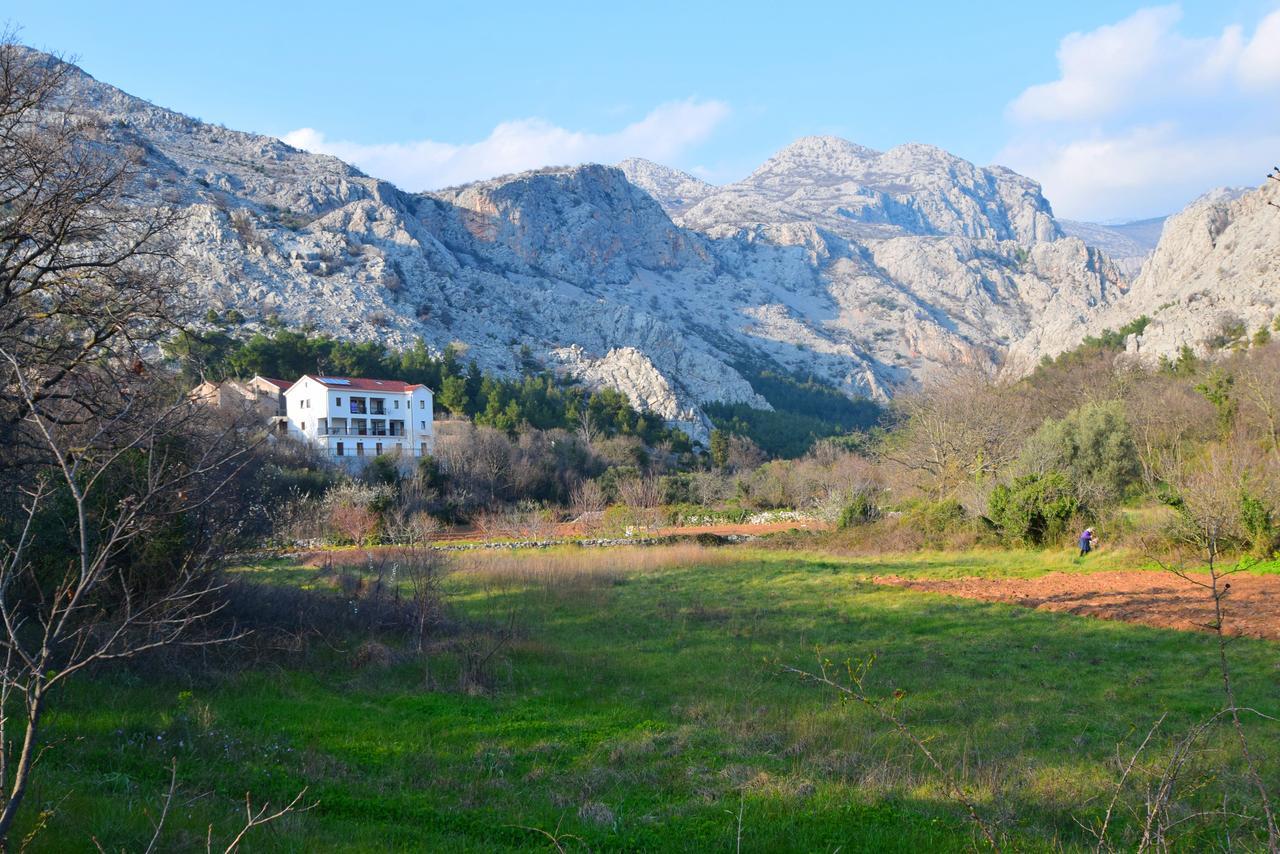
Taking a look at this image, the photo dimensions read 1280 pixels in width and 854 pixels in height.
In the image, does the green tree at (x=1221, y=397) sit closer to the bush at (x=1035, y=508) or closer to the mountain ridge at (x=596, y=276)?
the bush at (x=1035, y=508)

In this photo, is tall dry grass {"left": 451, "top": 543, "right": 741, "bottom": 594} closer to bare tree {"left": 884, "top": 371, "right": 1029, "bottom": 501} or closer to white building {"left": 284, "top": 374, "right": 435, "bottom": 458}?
bare tree {"left": 884, "top": 371, "right": 1029, "bottom": 501}

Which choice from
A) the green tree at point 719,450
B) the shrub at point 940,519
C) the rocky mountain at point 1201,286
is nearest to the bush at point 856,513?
the shrub at point 940,519

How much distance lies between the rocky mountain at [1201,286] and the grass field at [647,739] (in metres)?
47.9

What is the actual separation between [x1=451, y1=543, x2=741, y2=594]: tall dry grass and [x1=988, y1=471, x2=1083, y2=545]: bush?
9470 mm

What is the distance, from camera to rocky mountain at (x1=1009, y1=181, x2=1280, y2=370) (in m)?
57.4

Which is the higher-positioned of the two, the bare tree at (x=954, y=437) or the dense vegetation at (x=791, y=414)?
the dense vegetation at (x=791, y=414)

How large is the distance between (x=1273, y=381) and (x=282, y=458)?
43292 mm

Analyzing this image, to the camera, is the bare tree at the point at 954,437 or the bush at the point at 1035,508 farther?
the bare tree at the point at 954,437

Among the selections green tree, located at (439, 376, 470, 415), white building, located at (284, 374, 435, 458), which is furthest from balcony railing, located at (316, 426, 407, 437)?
green tree, located at (439, 376, 470, 415)

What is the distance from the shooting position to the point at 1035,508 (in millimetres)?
27844

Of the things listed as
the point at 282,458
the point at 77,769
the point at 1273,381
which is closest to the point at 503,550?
the point at 282,458

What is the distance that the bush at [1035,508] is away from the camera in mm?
27375

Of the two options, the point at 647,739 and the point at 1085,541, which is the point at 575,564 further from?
the point at 1085,541

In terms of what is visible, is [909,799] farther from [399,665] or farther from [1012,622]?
[1012,622]
